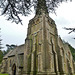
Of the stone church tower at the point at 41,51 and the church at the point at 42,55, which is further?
the church at the point at 42,55

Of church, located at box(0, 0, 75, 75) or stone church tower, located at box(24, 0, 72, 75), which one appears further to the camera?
church, located at box(0, 0, 75, 75)

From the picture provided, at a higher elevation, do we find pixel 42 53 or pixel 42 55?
pixel 42 53

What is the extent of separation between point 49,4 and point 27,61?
53.3 ft

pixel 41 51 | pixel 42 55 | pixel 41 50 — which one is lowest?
pixel 42 55

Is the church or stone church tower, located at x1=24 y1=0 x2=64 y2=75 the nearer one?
stone church tower, located at x1=24 y1=0 x2=64 y2=75

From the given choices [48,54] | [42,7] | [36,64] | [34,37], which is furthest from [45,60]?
[42,7]

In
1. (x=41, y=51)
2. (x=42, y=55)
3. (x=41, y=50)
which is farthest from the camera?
(x=41, y=50)

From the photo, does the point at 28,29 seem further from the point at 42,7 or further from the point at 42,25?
the point at 42,7

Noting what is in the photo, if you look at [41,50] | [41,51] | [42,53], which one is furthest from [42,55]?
[41,50]

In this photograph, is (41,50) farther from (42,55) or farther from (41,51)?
(42,55)

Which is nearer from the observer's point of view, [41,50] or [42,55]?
[42,55]

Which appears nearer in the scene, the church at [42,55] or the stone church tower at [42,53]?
the stone church tower at [42,53]

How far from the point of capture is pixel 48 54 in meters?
16.5

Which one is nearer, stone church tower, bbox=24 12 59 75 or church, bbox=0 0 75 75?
stone church tower, bbox=24 12 59 75
